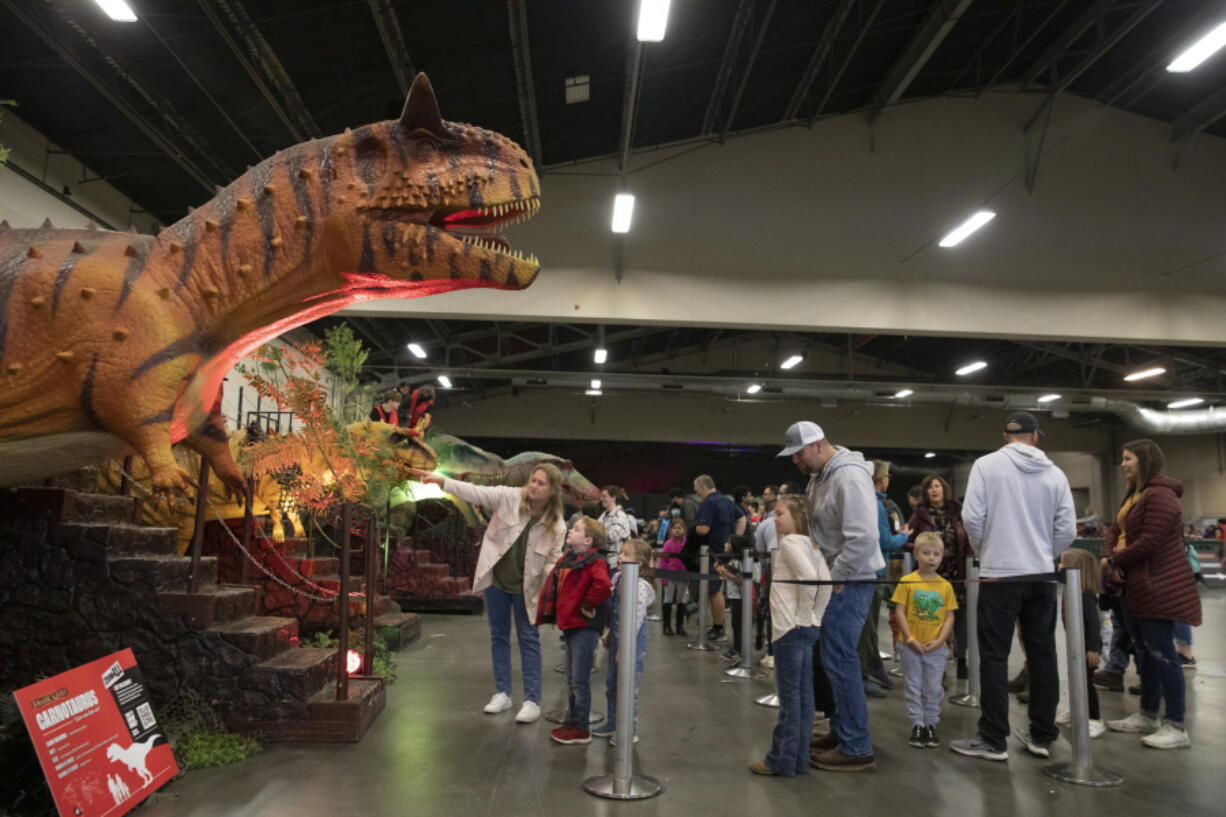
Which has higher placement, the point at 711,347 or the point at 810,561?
the point at 711,347

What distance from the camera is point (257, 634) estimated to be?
383 centimetres

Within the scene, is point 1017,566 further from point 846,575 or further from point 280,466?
point 280,466

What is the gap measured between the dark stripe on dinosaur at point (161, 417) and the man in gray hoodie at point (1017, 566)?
327 cm

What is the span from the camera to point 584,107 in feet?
32.6

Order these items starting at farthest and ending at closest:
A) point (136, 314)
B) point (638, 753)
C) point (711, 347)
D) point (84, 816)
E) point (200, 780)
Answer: point (711, 347), point (638, 753), point (200, 780), point (84, 816), point (136, 314)

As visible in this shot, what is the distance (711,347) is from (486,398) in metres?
6.13

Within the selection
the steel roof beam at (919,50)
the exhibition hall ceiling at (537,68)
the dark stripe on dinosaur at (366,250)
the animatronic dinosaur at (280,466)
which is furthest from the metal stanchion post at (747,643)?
the steel roof beam at (919,50)

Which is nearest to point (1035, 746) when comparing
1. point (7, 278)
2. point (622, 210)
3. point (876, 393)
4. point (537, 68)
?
point (7, 278)

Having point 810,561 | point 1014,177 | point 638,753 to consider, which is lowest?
point 638,753

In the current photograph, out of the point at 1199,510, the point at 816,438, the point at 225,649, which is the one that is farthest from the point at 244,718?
the point at 1199,510

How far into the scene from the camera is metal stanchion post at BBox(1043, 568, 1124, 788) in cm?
365

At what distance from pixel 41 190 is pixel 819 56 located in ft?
27.7

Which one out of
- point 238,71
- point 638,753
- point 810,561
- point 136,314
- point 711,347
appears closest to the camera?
point 136,314

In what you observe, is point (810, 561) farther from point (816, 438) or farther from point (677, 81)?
point (677, 81)
